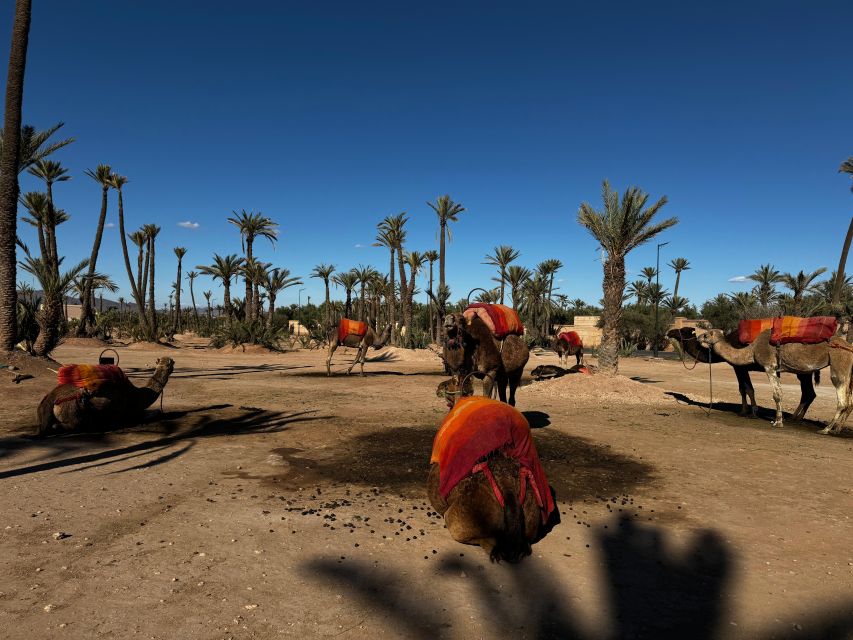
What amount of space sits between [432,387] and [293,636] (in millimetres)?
12881

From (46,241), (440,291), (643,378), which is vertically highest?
(46,241)

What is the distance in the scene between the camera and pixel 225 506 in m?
5.04

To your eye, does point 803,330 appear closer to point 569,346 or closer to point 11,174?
point 569,346

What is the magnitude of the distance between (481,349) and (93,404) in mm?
6815

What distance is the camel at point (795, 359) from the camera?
9453mm

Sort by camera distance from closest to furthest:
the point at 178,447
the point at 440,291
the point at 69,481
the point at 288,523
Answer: the point at 288,523 < the point at 69,481 < the point at 178,447 < the point at 440,291

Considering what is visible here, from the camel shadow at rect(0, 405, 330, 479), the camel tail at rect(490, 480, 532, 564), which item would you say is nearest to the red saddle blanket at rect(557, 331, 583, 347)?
the camel shadow at rect(0, 405, 330, 479)

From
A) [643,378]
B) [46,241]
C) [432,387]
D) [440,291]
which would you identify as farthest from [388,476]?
[46,241]

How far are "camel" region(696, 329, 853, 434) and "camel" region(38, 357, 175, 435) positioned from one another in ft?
42.3

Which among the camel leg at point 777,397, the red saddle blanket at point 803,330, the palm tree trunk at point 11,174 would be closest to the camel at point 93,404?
the palm tree trunk at point 11,174

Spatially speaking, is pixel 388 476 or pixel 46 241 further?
pixel 46 241

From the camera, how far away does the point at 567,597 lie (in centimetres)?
351

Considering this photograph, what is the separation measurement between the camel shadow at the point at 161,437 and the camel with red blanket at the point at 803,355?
33.3 ft

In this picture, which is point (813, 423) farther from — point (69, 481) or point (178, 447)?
point (69, 481)
